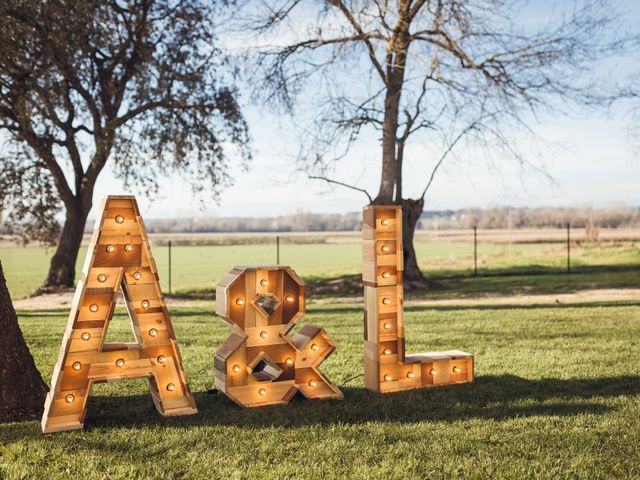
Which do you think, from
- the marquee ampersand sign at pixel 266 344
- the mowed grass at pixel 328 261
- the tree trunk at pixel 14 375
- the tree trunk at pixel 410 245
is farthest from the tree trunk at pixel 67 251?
the marquee ampersand sign at pixel 266 344

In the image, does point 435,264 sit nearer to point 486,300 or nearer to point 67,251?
point 486,300

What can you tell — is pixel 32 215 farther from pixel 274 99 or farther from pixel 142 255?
pixel 142 255

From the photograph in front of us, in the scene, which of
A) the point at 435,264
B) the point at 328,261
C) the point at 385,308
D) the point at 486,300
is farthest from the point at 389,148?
the point at 328,261

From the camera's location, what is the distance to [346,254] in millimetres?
47375

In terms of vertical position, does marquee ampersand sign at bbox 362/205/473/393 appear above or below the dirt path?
above

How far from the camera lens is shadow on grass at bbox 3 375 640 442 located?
531 cm

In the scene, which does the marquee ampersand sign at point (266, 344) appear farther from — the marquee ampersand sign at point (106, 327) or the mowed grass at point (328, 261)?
the mowed grass at point (328, 261)

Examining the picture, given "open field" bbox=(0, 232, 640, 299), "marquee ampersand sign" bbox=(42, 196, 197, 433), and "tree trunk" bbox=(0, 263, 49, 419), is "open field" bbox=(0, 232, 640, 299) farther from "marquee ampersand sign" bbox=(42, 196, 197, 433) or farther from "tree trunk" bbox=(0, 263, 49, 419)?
"marquee ampersand sign" bbox=(42, 196, 197, 433)

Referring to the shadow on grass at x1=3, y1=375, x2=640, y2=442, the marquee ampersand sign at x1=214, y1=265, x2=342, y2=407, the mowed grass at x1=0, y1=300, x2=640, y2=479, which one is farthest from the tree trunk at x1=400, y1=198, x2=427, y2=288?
the marquee ampersand sign at x1=214, y1=265, x2=342, y2=407

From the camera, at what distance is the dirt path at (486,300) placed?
15466 millimetres

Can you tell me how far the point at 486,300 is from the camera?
16.3 meters

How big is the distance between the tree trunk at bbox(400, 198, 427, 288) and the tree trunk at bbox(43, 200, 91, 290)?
35.5 ft

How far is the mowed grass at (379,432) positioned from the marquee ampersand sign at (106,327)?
0.22 metres

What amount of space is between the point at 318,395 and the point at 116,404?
1.86 metres
